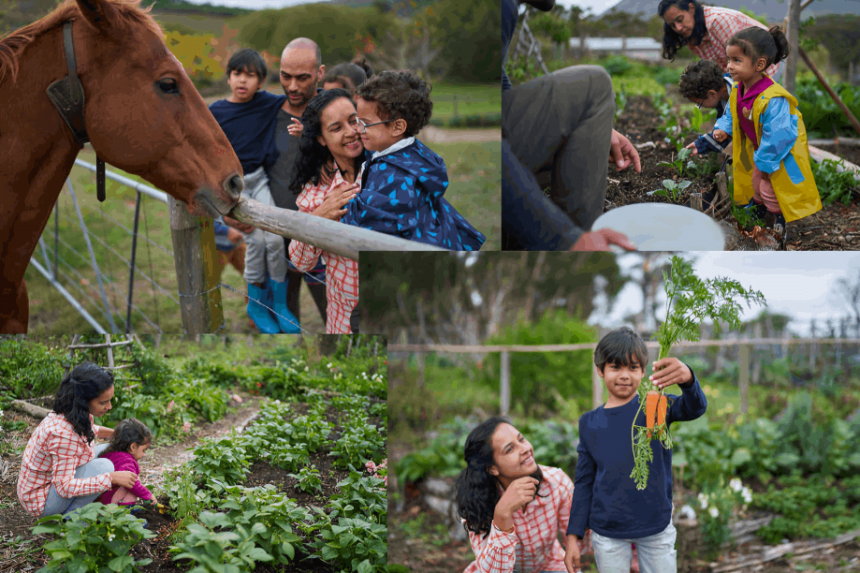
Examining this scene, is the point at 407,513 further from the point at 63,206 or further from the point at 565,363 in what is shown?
the point at 63,206

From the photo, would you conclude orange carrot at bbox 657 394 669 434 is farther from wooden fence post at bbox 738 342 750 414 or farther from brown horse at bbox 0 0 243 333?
wooden fence post at bbox 738 342 750 414

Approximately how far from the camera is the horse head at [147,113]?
8.25 ft

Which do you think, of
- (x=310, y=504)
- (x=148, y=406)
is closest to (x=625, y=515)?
(x=310, y=504)

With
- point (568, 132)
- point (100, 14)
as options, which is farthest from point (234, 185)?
point (568, 132)

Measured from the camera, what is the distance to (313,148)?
3.06m

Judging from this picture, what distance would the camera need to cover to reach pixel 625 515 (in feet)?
6.89

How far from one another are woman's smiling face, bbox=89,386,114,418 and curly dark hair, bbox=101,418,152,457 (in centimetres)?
8

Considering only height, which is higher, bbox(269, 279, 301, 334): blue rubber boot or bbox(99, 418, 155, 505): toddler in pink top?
bbox(269, 279, 301, 334): blue rubber boot

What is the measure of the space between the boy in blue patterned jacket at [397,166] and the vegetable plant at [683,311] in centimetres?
105

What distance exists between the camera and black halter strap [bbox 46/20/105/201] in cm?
247

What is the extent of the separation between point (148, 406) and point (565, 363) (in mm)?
3420

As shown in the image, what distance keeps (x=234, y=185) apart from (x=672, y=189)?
6.87 feet

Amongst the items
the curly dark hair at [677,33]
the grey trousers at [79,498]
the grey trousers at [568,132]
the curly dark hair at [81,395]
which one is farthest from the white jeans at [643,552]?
the curly dark hair at [677,33]

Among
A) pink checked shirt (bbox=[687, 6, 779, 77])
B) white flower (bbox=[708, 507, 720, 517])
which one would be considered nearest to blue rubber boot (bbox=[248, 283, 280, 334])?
pink checked shirt (bbox=[687, 6, 779, 77])
